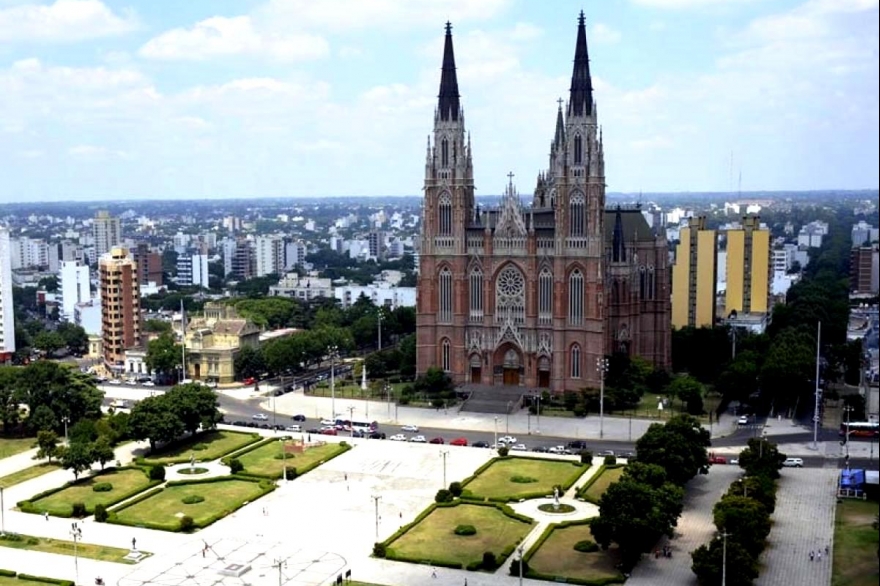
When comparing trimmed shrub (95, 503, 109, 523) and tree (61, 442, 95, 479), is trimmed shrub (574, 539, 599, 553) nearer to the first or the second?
trimmed shrub (95, 503, 109, 523)

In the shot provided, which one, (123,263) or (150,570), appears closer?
(150,570)

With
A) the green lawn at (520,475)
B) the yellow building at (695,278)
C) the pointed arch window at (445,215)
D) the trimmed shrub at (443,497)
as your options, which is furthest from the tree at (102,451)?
the yellow building at (695,278)

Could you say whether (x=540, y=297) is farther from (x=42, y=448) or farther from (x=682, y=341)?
(x=42, y=448)

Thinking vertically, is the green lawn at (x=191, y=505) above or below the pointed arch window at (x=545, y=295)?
below

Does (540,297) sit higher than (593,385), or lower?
higher

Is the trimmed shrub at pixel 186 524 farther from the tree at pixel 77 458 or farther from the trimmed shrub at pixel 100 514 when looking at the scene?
the tree at pixel 77 458

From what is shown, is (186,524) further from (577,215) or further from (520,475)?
(577,215)

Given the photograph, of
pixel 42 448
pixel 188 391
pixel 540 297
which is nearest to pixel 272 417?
pixel 188 391
